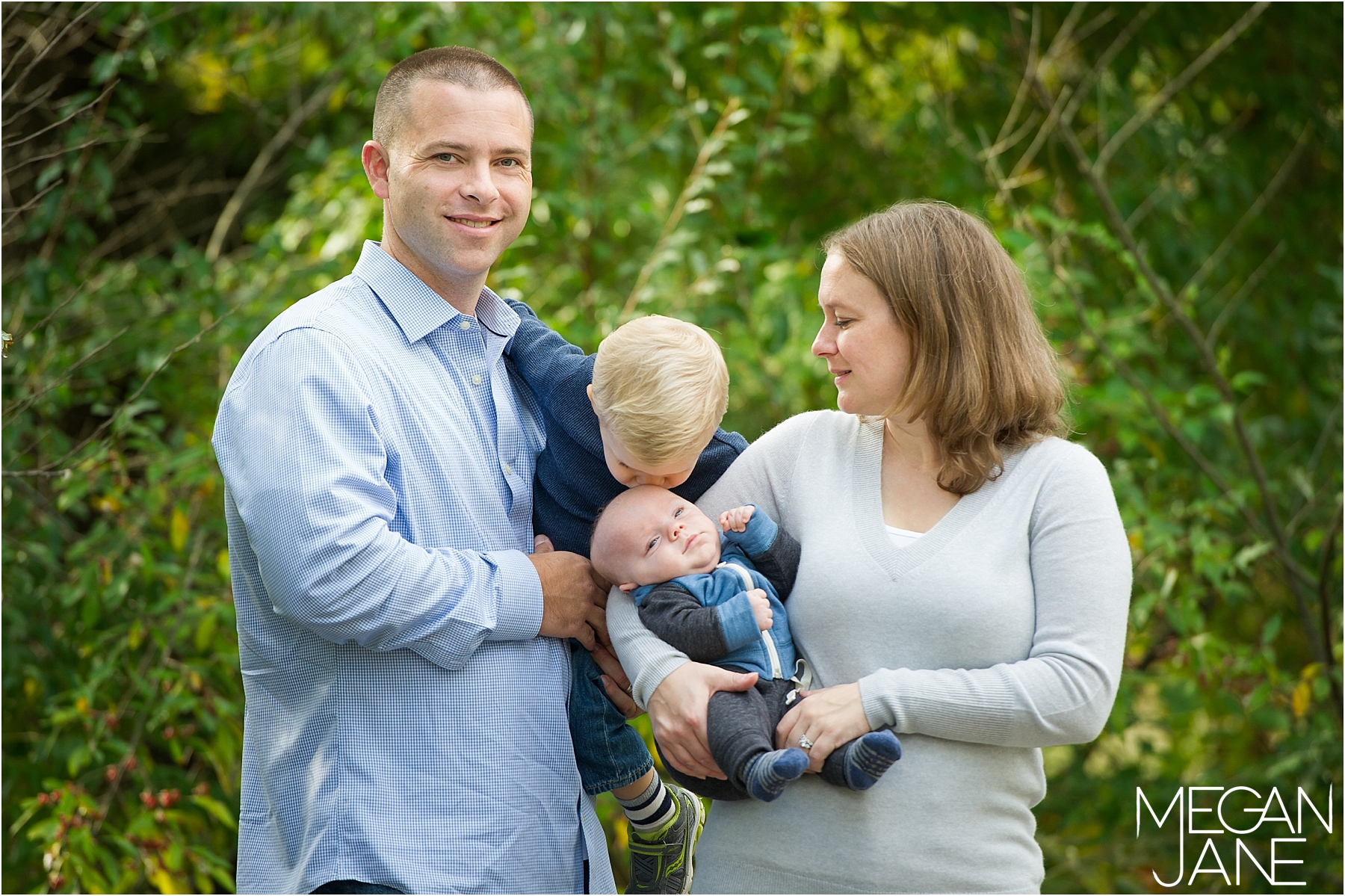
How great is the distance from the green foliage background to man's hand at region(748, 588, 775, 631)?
60.2 inches

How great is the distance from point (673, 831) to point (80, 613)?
1.82 m

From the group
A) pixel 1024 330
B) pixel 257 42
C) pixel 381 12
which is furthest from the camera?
pixel 257 42

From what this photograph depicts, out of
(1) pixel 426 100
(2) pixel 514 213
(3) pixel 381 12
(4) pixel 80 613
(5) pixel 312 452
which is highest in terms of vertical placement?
(3) pixel 381 12

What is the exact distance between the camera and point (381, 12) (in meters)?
3.54

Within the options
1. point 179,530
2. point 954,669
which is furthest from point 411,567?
point 179,530

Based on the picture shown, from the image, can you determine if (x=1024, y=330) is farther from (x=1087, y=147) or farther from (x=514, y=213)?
(x=1087, y=147)

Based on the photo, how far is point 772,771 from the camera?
156 centimetres

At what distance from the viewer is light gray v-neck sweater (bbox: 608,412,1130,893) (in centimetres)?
162

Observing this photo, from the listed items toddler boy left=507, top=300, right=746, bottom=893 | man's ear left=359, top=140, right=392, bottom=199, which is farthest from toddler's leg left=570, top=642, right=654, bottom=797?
man's ear left=359, top=140, right=392, bottom=199

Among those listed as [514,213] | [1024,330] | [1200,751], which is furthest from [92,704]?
[1200,751]

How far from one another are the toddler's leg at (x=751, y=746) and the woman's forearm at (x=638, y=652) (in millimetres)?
93

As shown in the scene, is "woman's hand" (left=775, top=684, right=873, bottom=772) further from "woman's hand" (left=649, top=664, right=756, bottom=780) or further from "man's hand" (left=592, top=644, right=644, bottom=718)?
"man's hand" (left=592, top=644, right=644, bottom=718)

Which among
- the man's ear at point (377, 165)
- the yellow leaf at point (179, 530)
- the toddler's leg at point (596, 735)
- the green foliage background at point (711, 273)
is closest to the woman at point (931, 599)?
the toddler's leg at point (596, 735)

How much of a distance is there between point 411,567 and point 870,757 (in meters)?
0.71
